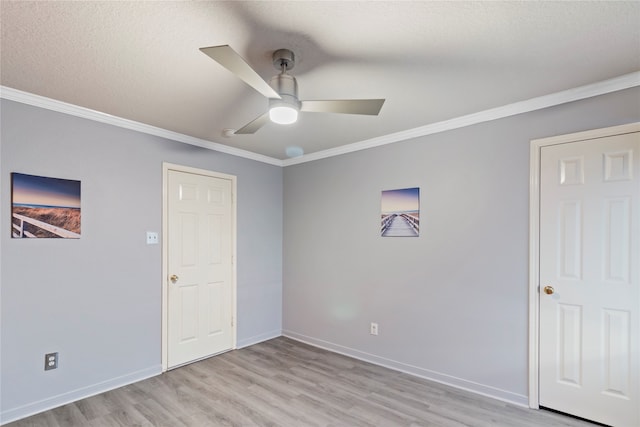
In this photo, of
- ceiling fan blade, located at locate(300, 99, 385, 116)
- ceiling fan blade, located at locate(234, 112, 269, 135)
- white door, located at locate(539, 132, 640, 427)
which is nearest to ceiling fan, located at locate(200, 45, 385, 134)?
ceiling fan blade, located at locate(300, 99, 385, 116)

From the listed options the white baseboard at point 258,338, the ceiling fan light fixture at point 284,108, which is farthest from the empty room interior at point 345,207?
the white baseboard at point 258,338

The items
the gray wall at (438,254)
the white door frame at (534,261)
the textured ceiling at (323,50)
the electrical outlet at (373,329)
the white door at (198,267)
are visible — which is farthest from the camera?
the electrical outlet at (373,329)

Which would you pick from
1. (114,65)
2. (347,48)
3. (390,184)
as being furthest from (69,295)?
(390,184)

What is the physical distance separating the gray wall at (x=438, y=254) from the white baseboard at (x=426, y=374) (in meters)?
0.01

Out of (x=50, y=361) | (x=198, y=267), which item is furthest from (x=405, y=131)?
(x=50, y=361)

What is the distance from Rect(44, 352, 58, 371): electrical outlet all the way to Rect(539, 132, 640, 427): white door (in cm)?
378

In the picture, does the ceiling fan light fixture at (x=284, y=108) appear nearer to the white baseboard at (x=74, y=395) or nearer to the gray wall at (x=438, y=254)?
the gray wall at (x=438, y=254)

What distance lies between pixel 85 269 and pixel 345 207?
2.59 metres

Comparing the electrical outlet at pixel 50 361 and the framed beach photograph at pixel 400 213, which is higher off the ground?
the framed beach photograph at pixel 400 213

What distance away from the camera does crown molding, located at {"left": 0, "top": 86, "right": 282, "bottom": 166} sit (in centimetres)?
246

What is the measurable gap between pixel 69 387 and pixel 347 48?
3.30 metres

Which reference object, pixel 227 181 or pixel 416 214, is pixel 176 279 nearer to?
pixel 227 181

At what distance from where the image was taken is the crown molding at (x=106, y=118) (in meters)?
2.46

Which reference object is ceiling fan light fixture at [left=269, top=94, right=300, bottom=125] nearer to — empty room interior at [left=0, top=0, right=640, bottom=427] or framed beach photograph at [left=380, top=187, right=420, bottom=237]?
empty room interior at [left=0, top=0, right=640, bottom=427]
